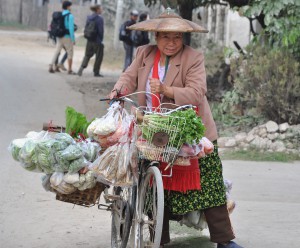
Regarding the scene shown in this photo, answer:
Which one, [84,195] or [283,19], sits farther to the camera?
[283,19]

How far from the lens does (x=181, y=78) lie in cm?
515

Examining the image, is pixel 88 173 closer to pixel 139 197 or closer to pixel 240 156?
pixel 139 197

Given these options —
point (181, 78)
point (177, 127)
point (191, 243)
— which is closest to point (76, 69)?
point (191, 243)

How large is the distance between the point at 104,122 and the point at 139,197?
1.94ft

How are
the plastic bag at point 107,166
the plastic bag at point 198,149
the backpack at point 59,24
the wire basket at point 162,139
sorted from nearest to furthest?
the wire basket at point 162,139
the plastic bag at point 198,149
the plastic bag at point 107,166
the backpack at point 59,24

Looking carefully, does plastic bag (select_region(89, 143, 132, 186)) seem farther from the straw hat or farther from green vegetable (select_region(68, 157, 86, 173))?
the straw hat

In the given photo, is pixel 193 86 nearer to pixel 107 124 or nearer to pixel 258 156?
pixel 107 124

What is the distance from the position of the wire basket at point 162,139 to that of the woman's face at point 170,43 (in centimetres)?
63

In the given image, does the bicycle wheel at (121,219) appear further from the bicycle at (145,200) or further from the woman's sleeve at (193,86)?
the woman's sleeve at (193,86)

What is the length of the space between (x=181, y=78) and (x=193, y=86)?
0.14 metres

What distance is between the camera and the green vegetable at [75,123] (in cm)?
524

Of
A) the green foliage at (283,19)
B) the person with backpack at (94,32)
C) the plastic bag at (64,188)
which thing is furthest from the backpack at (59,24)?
the plastic bag at (64,188)

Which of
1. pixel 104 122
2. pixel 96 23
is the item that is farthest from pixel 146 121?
pixel 96 23

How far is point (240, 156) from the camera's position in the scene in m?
9.52
